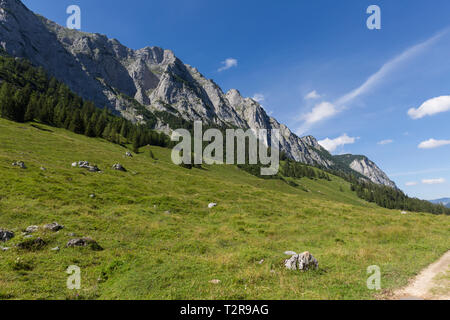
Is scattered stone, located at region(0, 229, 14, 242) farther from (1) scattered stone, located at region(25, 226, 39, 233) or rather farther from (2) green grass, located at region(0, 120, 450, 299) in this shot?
(1) scattered stone, located at region(25, 226, 39, 233)

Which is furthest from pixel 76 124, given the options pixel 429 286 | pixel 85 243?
pixel 429 286

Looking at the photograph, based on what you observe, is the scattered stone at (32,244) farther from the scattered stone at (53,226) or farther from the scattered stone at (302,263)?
the scattered stone at (302,263)

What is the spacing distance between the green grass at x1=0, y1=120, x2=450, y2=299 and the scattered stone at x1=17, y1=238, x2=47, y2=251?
40 centimetres

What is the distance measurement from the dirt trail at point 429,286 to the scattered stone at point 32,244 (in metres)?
19.6

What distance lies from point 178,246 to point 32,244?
9.30m

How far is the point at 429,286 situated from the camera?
952cm

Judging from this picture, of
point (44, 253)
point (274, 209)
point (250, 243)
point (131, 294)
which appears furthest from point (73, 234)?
point (274, 209)

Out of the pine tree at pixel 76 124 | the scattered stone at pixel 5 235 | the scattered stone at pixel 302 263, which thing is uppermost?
the pine tree at pixel 76 124

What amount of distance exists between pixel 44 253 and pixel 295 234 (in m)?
21.2

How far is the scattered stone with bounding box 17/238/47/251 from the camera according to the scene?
1239 centimetres

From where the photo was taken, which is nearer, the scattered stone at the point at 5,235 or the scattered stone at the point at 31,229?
the scattered stone at the point at 5,235

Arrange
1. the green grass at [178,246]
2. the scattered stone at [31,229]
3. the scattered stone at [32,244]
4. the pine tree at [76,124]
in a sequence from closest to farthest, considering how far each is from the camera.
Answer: the green grass at [178,246] → the scattered stone at [32,244] → the scattered stone at [31,229] → the pine tree at [76,124]

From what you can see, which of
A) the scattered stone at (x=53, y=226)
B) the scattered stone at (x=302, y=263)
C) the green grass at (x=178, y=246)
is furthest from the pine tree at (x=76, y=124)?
the scattered stone at (x=302, y=263)

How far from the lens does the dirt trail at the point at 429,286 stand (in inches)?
339
